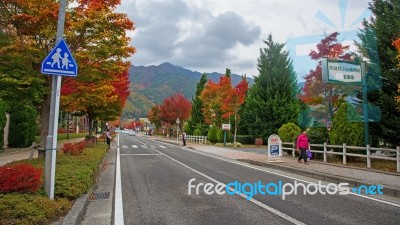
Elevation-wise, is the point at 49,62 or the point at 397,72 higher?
the point at 397,72

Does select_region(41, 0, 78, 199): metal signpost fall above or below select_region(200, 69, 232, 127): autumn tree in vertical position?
below

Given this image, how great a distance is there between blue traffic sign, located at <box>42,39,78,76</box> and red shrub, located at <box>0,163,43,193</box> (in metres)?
1.90

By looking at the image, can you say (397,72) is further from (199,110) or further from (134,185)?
(199,110)

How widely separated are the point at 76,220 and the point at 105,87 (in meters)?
8.96

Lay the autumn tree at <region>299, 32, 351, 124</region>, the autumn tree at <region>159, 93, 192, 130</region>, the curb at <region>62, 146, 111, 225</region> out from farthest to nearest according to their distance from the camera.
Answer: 1. the autumn tree at <region>159, 93, 192, 130</region>
2. the autumn tree at <region>299, 32, 351, 124</region>
3. the curb at <region>62, 146, 111, 225</region>

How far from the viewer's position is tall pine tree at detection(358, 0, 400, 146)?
55.3 ft

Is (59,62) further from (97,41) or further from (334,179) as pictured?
(334,179)

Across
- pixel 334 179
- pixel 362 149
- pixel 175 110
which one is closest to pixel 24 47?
pixel 334 179

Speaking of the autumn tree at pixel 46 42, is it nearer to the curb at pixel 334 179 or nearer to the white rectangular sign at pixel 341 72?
the curb at pixel 334 179

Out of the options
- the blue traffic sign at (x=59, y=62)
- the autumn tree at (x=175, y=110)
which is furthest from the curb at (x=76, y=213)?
the autumn tree at (x=175, y=110)

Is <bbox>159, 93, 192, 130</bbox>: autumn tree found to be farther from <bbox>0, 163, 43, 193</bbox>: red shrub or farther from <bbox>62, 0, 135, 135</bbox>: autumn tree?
<bbox>0, 163, 43, 193</bbox>: red shrub

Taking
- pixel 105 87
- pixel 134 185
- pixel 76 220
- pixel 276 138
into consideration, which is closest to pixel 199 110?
pixel 276 138

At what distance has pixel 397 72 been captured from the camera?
17016 mm

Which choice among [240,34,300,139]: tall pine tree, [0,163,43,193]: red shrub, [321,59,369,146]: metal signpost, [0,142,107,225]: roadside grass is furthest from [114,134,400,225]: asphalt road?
[240,34,300,139]: tall pine tree
